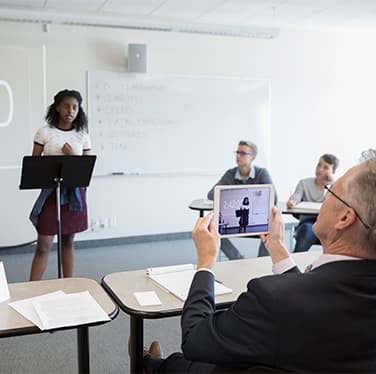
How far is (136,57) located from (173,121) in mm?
781

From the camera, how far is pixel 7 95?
4.52m

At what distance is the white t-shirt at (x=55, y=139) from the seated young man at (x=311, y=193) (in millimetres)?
1813

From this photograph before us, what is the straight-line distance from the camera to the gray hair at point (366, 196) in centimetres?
112

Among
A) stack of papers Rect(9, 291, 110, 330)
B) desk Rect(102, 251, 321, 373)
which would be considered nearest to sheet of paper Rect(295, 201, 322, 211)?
desk Rect(102, 251, 321, 373)

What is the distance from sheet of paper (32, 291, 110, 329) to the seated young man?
2.63 metres

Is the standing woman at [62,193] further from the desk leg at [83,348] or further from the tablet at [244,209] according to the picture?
the tablet at [244,209]

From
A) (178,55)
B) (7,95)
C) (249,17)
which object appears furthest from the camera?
(178,55)

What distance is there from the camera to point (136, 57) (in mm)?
4871

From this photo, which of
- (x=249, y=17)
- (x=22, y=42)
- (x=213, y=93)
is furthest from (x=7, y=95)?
(x=249, y=17)

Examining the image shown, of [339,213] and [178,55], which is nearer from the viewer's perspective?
[339,213]

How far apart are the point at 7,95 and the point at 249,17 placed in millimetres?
2477

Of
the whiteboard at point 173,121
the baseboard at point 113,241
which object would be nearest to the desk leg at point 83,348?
the baseboard at point 113,241

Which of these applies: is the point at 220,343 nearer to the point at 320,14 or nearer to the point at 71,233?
the point at 71,233

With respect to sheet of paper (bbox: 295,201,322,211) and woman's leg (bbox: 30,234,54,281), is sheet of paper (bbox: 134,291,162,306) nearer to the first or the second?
woman's leg (bbox: 30,234,54,281)
